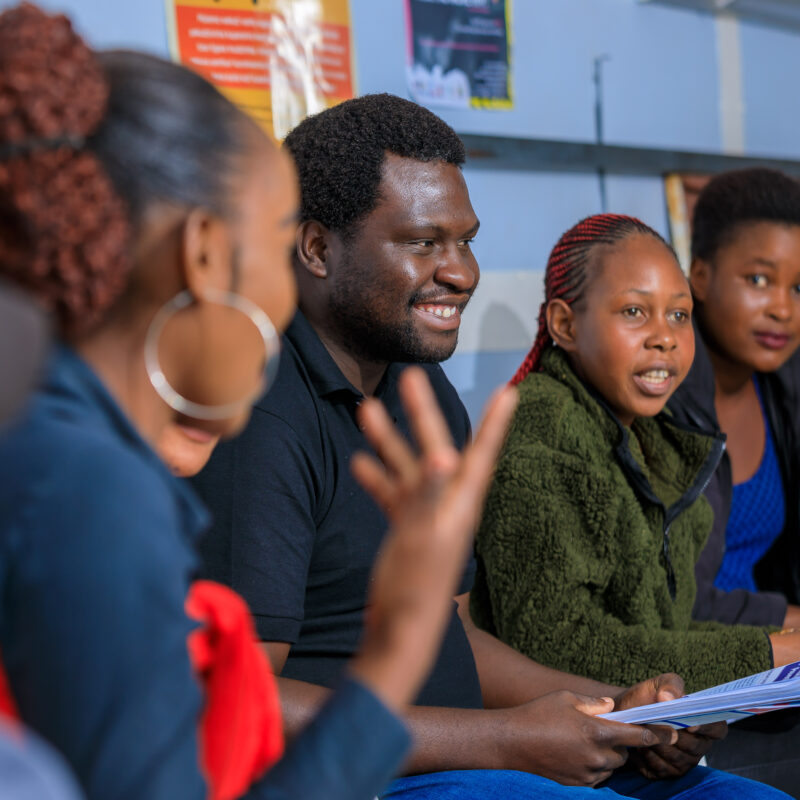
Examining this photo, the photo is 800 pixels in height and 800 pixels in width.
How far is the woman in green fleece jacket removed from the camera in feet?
4.96

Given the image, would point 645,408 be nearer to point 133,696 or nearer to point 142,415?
point 142,415

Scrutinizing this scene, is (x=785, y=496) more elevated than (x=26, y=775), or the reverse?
(x=26, y=775)

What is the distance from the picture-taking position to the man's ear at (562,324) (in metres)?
1.79

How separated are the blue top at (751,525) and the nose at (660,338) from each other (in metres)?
0.51

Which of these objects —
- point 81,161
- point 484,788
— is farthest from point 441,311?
point 81,161

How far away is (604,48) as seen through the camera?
246cm

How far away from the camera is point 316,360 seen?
134cm

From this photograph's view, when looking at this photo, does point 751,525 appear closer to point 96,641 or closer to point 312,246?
point 312,246

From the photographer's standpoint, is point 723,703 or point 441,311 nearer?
point 723,703

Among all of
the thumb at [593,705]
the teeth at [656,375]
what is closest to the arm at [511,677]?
the thumb at [593,705]

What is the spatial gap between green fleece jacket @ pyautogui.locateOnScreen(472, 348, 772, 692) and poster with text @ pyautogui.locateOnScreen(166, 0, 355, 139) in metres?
0.74

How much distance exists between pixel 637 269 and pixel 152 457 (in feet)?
4.11

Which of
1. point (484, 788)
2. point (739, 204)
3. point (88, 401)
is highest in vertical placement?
point (739, 204)

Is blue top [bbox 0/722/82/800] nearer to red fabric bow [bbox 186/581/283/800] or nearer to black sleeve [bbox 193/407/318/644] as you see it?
red fabric bow [bbox 186/581/283/800]
